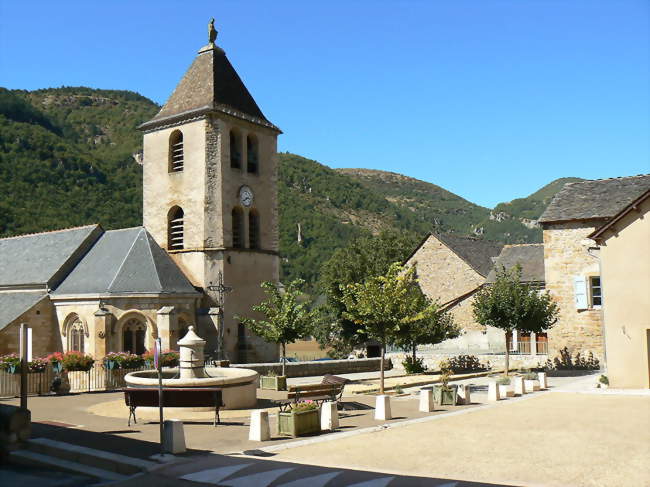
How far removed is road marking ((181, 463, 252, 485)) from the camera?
371 inches

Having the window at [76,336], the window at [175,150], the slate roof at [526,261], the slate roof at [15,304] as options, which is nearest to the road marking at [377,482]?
the window at [76,336]

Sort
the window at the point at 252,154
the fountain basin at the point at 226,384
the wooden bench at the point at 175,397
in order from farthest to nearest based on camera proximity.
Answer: the window at the point at 252,154 < the fountain basin at the point at 226,384 < the wooden bench at the point at 175,397

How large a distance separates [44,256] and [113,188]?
1633 inches

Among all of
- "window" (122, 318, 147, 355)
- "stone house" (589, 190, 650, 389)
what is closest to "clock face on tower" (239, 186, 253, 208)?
"window" (122, 318, 147, 355)

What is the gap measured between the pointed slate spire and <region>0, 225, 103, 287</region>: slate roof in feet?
22.4

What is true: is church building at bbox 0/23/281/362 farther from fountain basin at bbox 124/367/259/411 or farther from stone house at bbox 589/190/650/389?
stone house at bbox 589/190/650/389

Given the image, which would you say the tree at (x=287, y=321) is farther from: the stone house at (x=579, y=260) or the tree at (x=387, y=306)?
the stone house at (x=579, y=260)

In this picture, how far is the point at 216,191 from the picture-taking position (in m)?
31.7

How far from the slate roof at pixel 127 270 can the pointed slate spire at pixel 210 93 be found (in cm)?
670

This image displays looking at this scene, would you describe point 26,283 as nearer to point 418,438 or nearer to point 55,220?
point 418,438

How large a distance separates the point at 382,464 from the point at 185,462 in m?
3.21

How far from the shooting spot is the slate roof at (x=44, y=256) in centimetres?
3028

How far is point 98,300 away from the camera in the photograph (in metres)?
27.2

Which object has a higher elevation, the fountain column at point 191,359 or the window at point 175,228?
the window at point 175,228
